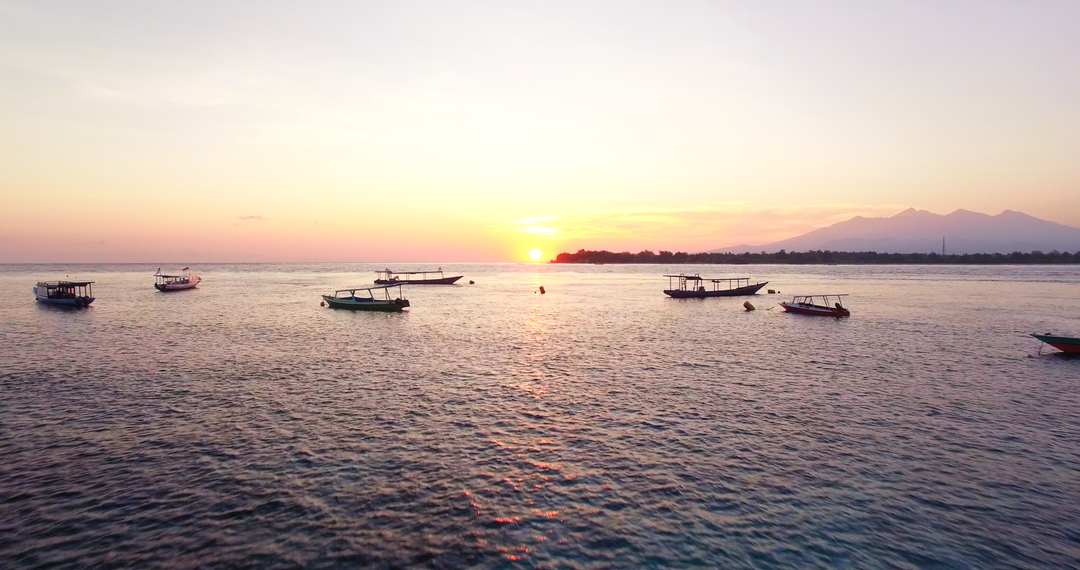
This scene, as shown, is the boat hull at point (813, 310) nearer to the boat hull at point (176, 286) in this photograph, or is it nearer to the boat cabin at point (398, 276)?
the boat cabin at point (398, 276)

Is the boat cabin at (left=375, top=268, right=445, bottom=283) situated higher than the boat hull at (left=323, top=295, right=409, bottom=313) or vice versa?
the boat cabin at (left=375, top=268, right=445, bottom=283)

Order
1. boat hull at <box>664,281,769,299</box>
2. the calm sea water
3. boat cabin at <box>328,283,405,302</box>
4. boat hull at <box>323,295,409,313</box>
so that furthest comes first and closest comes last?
boat hull at <box>664,281,769,299</box>
boat cabin at <box>328,283,405,302</box>
boat hull at <box>323,295,409,313</box>
the calm sea water

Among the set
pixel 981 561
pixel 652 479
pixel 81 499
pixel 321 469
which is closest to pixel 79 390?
pixel 81 499

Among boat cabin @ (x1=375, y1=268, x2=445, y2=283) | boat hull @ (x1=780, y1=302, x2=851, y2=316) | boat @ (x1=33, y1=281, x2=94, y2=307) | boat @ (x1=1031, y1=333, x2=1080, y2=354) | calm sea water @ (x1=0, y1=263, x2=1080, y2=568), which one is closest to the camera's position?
calm sea water @ (x1=0, y1=263, x2=1080, y2=568)

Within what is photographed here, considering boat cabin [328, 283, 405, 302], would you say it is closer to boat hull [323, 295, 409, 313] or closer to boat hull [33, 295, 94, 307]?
boat hull [323, 295, 409, 313]

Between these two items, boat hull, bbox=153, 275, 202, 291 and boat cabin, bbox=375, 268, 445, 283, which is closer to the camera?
boat hull, bbox=153, 275, 202, 291

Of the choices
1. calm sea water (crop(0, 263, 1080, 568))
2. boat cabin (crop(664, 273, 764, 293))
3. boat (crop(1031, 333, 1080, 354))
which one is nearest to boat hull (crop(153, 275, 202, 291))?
calm sea water (crop(0, 263, 1080, 568))

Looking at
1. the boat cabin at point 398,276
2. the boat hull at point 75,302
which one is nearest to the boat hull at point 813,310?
the boat cabin at point 398,276
